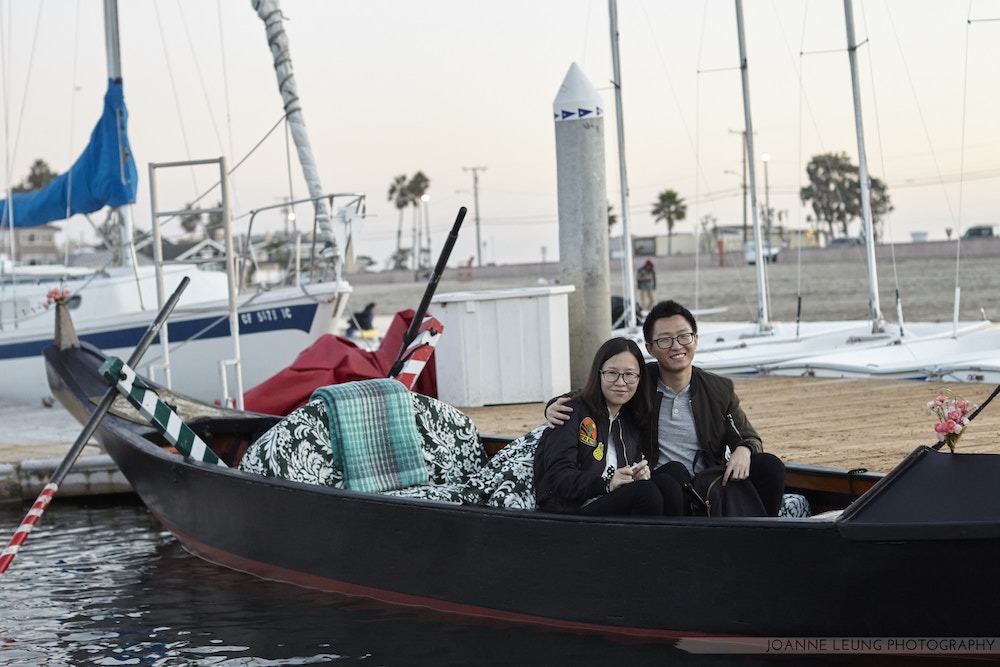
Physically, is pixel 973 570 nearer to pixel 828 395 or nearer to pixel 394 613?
pixel 394 613

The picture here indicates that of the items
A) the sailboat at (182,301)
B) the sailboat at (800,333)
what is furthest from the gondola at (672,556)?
the sailboat at (800,333)

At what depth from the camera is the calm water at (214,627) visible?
5.19 meters

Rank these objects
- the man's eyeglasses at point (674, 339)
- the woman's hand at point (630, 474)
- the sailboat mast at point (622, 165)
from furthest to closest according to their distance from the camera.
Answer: the sailboat mast at point (622, 165) → the man's eyeglasses at point (674, 339) → the woman's hand at point (630, 474)

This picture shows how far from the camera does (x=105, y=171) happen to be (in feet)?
46.1

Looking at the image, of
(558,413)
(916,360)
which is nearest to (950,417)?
(558,413)

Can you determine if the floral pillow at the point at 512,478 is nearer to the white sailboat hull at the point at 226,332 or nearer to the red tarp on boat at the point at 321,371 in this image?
the red tarp on boat at the point at 321,371

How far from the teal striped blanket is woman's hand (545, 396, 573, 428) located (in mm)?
1538

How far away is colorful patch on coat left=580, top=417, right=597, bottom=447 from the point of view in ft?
16.3

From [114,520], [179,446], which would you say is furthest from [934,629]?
[114,520]

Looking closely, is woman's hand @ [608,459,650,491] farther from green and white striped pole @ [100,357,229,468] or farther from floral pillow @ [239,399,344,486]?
green and white striped pole @ [100,357,229,468]

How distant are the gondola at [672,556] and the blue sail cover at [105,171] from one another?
8.27 meters

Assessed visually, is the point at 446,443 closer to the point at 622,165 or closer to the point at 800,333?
the point at 800,333

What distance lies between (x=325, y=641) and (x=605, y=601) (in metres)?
1.40

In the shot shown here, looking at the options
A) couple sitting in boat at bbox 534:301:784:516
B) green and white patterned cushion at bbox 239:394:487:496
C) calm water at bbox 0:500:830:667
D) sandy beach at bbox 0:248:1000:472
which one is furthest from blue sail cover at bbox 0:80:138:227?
couple sitting in boat at bbox 534:301:784:516
